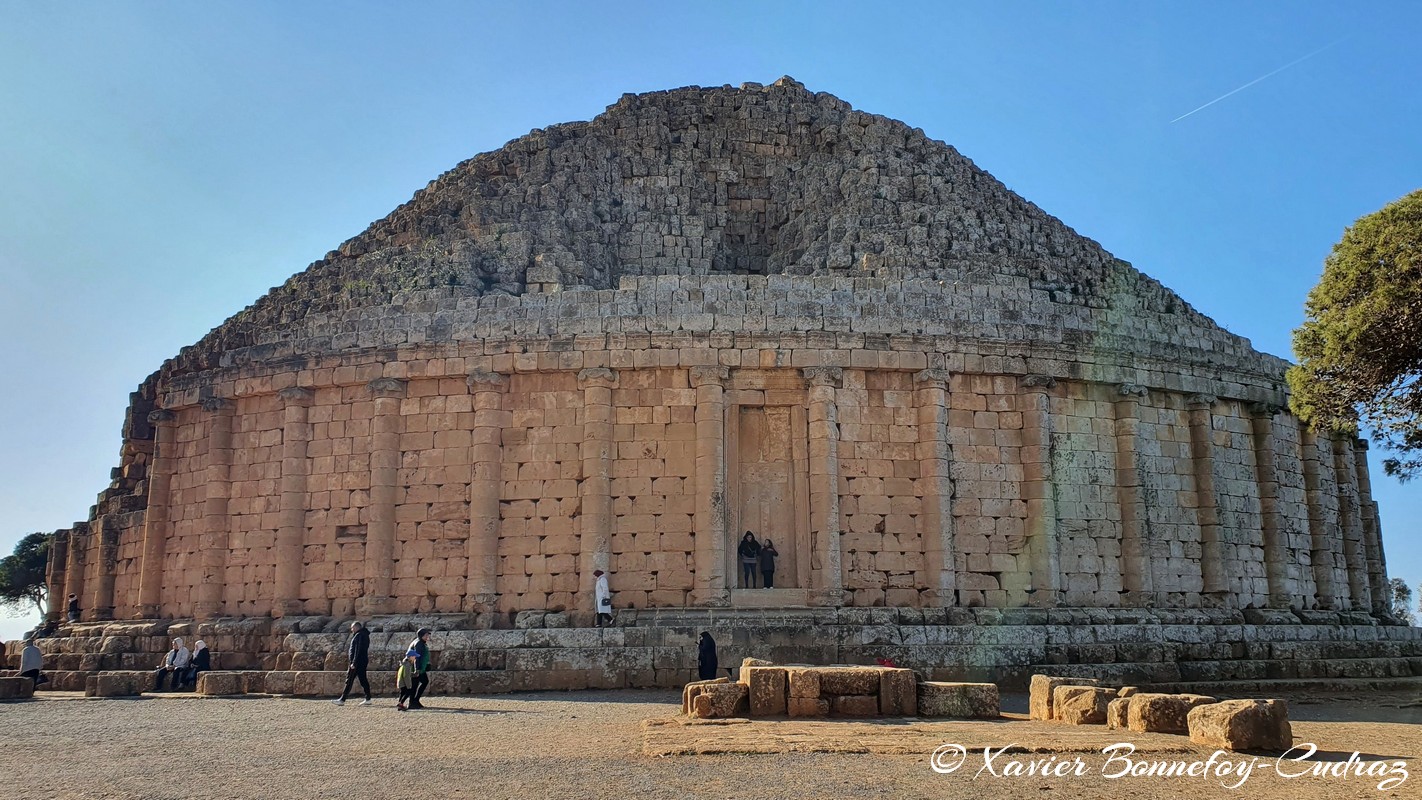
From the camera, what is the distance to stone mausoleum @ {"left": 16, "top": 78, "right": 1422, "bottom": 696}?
2300 centimetres

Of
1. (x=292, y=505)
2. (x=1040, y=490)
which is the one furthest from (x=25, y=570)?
(x=1040, y=490)

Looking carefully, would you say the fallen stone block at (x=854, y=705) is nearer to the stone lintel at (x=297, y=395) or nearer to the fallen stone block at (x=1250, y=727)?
the fallen stone block at (x=1250, y=727)

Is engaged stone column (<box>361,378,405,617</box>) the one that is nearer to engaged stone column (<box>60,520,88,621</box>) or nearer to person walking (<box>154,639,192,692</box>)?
person walking (<box>154,639,192,692</box>)

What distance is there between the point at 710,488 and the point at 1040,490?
6.84m

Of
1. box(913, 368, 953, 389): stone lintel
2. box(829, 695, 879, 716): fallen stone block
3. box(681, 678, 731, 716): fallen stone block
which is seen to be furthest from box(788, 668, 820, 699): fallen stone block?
box(913, 368, 953, 389): stone lintel

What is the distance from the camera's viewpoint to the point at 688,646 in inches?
814

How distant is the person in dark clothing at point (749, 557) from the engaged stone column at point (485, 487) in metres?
4.90

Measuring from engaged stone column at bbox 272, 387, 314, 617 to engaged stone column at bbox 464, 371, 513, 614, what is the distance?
4.03 m

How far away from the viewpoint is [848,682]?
14742 millimetres

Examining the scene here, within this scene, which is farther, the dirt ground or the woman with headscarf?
the woman with headscarf

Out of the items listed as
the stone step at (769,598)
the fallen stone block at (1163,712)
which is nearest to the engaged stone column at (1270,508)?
the stone step at (769,598)

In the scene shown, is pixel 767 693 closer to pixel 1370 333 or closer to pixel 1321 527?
pixel 1370 333

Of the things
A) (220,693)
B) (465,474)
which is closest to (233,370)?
(465,474)

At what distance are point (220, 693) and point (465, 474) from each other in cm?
608
